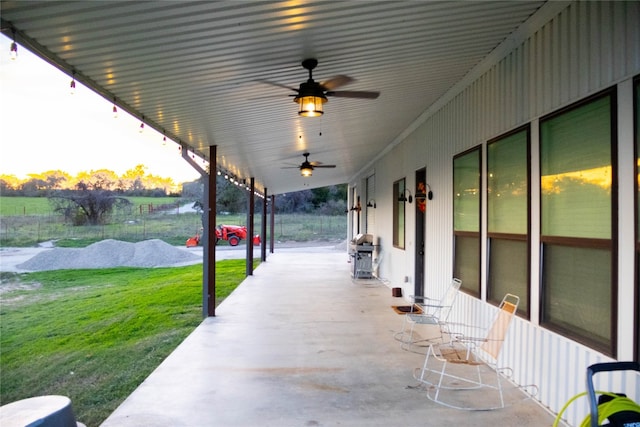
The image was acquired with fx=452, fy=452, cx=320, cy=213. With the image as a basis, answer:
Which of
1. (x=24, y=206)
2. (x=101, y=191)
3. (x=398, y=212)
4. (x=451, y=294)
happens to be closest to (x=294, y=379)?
(x=451, y=294)

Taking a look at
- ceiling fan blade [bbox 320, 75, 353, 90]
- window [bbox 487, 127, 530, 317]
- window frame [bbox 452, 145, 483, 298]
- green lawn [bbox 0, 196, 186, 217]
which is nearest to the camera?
ceiling fan blade [bbox 320, 75, 353, 90]

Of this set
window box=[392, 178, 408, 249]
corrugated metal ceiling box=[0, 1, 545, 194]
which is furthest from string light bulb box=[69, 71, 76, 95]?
window box=[392, 178, 408, 249]

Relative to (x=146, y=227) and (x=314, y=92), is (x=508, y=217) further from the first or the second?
(x=146, y=227)

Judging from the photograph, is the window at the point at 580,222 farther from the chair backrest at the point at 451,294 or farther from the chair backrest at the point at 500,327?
the chair backrest at the point at 451,294

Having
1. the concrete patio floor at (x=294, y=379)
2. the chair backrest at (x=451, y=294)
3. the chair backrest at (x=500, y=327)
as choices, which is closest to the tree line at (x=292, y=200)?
the concrete patio floor at (x=294, y=379)

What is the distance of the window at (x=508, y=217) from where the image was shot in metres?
3.96

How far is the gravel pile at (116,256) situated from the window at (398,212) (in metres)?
13.1

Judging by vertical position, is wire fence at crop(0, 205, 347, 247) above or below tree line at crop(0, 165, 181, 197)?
below

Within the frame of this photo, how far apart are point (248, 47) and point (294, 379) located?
2.89 metres

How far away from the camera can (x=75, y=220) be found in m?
19.9

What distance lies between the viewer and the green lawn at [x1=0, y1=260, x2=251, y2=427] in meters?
5.80

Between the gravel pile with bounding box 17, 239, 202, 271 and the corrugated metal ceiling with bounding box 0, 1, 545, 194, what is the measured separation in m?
14.6

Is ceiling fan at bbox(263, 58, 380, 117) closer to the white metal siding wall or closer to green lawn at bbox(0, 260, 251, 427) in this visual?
the white metal siding wall

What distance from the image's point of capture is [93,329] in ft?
31.2
